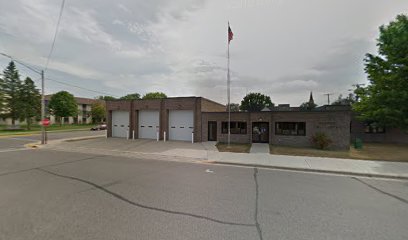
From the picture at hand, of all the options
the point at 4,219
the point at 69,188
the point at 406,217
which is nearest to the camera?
the point at 4,219

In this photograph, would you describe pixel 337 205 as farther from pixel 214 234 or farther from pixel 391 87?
pixel 391 87

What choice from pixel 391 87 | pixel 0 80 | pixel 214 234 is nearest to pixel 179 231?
pixel 214 234

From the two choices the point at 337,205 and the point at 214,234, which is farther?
the point at 337,205

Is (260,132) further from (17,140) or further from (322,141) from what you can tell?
(17,140)

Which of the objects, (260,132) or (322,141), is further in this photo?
(260,132)

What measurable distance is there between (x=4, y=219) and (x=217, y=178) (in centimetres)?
555

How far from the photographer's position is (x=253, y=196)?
17.2 feet

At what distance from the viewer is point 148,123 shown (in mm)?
21156

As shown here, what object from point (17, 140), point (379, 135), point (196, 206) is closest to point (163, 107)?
point (196, 206)

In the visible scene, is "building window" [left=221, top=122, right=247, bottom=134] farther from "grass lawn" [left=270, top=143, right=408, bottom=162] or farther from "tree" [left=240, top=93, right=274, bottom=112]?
"tree" [left=240, top=93, right=274, bottom=112]

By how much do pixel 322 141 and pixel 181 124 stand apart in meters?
12.7

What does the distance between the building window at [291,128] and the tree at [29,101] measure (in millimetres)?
48250

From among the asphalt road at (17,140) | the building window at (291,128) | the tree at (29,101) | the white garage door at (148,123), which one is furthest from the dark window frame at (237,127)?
the tree at (29,101)

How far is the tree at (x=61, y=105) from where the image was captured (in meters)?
52.7
